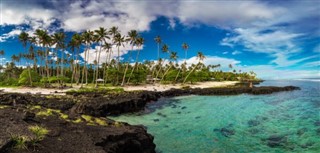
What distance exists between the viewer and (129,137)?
14.6 metres

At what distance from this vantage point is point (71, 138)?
1204 cm

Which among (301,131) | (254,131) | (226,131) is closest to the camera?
(301,131)

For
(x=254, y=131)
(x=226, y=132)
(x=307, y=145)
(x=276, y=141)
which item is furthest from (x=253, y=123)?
(x=307, y=145)

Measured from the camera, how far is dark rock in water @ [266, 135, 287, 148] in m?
18.8

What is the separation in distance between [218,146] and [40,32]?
7220cm

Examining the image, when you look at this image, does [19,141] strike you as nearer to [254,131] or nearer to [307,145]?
[307,145]

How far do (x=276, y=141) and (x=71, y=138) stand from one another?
15.9m

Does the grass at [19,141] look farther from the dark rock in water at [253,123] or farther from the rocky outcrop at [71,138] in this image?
the dark rock in water at [253,123]

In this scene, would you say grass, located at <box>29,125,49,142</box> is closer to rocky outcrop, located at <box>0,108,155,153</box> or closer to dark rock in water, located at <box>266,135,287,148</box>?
rocky outcrop, located at <box>0,108,155,153</box>

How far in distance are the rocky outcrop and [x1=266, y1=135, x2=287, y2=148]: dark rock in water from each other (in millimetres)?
9569

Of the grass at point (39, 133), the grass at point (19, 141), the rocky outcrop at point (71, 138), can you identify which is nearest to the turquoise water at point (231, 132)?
the rocky outcrop at point (71, 138)

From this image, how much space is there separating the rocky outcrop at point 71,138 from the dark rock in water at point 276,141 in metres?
9.57

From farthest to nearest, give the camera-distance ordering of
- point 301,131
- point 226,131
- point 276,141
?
point 226,131 → point 301,131 → point 276,141

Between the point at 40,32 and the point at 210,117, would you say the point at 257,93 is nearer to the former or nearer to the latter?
the point at 210,117
